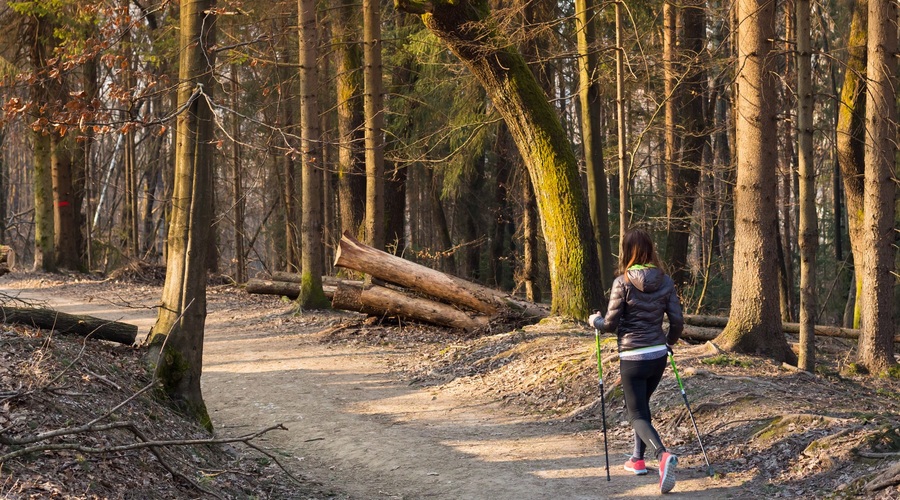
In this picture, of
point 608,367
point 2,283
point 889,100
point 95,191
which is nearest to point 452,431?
point 608,367

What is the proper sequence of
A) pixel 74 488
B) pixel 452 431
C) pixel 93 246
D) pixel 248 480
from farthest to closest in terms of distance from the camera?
1. pixel 93 246
2. pixel 452 431
3. pixel 248 480
4. pixel 74 488

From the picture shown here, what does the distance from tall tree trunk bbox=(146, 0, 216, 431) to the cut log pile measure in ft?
19.9

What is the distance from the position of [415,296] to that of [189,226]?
21.8 feet

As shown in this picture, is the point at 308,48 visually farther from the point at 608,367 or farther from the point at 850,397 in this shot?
the point at 850,397

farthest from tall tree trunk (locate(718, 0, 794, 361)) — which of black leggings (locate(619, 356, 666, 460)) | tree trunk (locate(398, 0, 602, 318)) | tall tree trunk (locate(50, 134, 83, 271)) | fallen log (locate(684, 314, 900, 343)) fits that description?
tall tree trunk (locate(50, 134, 83, 271))

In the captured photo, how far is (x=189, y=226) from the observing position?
742cm

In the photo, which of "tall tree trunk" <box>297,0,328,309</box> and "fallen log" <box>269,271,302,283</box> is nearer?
"tall tree trunk" <box>297,0,328,309</box>

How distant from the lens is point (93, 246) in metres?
29.5

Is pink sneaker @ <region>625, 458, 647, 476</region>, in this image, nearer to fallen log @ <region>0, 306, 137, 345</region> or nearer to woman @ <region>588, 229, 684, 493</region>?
woman @ <region>588, 229, 684, 493</region>

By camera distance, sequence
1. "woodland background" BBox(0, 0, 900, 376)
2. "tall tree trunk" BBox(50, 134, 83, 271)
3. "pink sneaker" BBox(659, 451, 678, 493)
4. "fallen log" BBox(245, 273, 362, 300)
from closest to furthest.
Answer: "pink sneaker" BBox(659, 451, 678, 493) → "woodland background" BBox(0, 0, 900, 376) → "fallen log" BBox(245, 273, 362, 300) → "tall tree trunk" BBox(50, 134, 83, 271)

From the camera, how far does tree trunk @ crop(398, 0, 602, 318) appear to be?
38.4 feet

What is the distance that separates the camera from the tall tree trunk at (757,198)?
9.84m

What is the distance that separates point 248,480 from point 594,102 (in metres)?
9.78

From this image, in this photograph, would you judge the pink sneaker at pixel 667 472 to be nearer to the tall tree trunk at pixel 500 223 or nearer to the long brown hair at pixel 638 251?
the long brown hair at pixel 638 251
